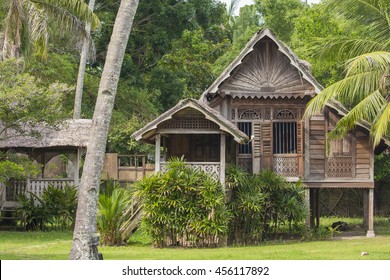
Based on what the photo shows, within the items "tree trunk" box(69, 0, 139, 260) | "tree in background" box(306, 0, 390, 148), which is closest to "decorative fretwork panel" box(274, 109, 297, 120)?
"tree in background" box(306, 0, 390, 148)

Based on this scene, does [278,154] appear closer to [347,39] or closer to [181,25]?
[347,39]

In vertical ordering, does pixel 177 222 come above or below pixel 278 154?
below

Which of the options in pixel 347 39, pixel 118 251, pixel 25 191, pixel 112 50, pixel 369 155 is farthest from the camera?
pixel 25 191

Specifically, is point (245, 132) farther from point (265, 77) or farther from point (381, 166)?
point (381, 166)

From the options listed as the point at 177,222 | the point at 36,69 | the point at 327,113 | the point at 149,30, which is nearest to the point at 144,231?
the point at 177,222

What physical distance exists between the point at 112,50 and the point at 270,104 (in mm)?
11382

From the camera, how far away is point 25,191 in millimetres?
30594

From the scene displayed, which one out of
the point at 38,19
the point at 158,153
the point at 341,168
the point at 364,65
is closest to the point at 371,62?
the point at 364,65

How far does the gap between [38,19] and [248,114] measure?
8094mm

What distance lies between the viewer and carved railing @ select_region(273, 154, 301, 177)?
2841cm

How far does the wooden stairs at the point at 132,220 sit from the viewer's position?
81.1 ft

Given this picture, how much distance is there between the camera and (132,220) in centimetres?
2522

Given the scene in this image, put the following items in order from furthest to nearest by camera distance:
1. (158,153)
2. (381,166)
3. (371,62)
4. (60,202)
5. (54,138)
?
(381,166) → (54,138) → (60,202) → (158,153) → (371,62)

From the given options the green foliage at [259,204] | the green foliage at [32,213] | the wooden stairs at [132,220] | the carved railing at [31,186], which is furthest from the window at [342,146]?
the green foliage at [32,213]
